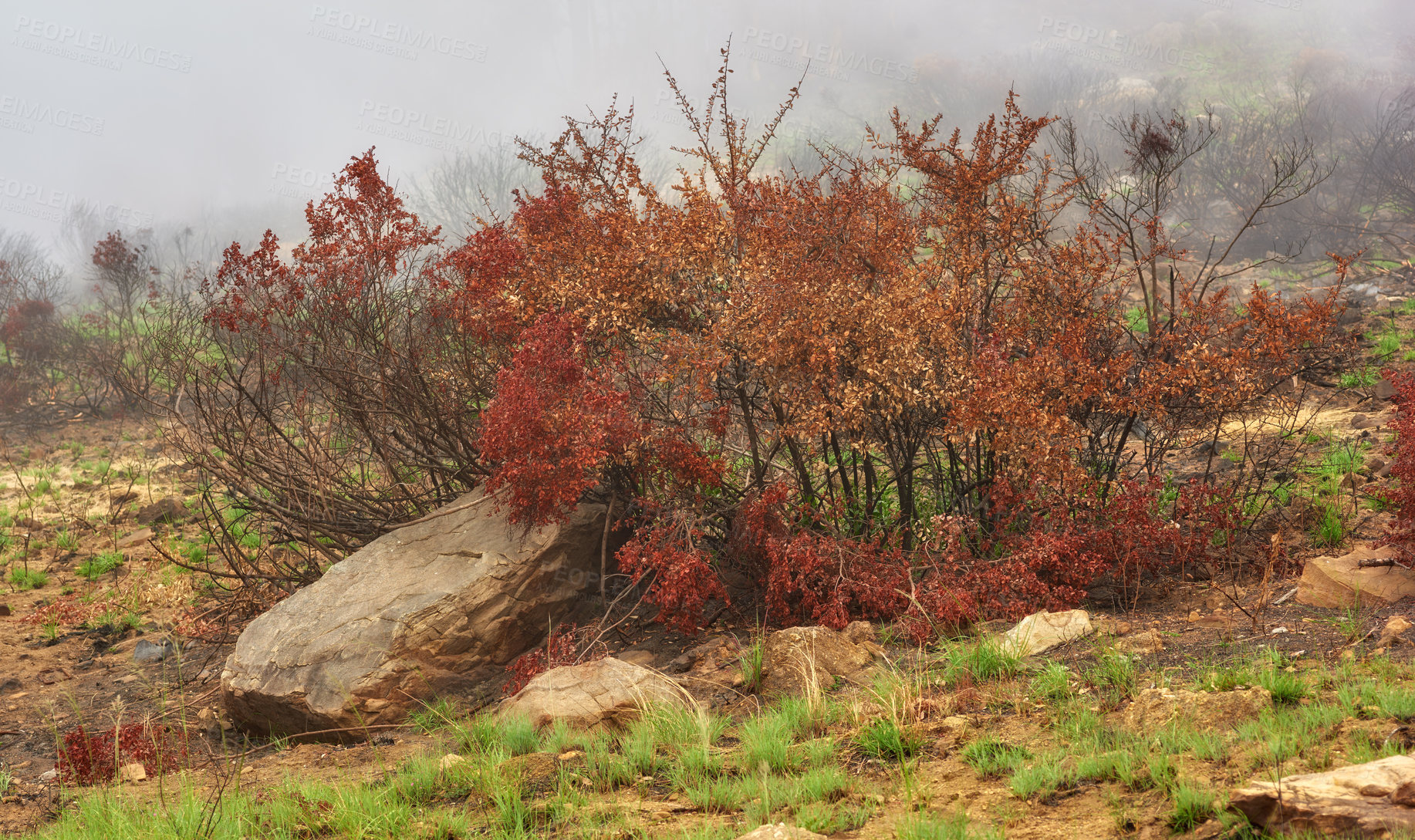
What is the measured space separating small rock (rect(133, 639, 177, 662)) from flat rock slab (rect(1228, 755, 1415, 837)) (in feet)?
23.6

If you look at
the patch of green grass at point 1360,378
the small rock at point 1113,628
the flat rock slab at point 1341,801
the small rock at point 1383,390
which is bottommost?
the small rock at point 1113,628

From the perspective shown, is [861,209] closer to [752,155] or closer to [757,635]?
[752,155]

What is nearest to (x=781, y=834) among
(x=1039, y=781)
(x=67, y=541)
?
(x=1039, y=781)

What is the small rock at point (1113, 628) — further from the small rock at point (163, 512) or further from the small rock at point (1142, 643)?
the small rock at point (163, 512)

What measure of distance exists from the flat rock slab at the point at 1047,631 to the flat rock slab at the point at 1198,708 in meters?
0.87

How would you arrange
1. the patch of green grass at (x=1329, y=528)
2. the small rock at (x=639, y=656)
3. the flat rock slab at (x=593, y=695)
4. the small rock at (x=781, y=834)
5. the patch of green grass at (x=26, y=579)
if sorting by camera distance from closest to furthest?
1. the small rock at (x=781, y=834)
2. the flat rock slab at (x=593, y=695)
3. the small rock at (x=639, y=656)
4. the patch of green grass at (x=1329, y=528)
5. the patch of green grass at (x=26, y=579)

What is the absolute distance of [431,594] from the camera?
5.56 m

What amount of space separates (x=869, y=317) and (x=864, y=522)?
1575 millimetres

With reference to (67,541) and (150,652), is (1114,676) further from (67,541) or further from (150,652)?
(67,541)

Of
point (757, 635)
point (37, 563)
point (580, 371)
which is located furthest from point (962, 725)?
point (37, 563)

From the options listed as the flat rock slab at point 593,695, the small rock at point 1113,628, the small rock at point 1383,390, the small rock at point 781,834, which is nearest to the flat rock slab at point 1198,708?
the small rock at point 1113,628

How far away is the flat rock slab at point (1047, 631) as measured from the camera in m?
4.50

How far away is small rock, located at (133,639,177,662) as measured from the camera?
273 inches

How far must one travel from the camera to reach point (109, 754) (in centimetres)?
457
